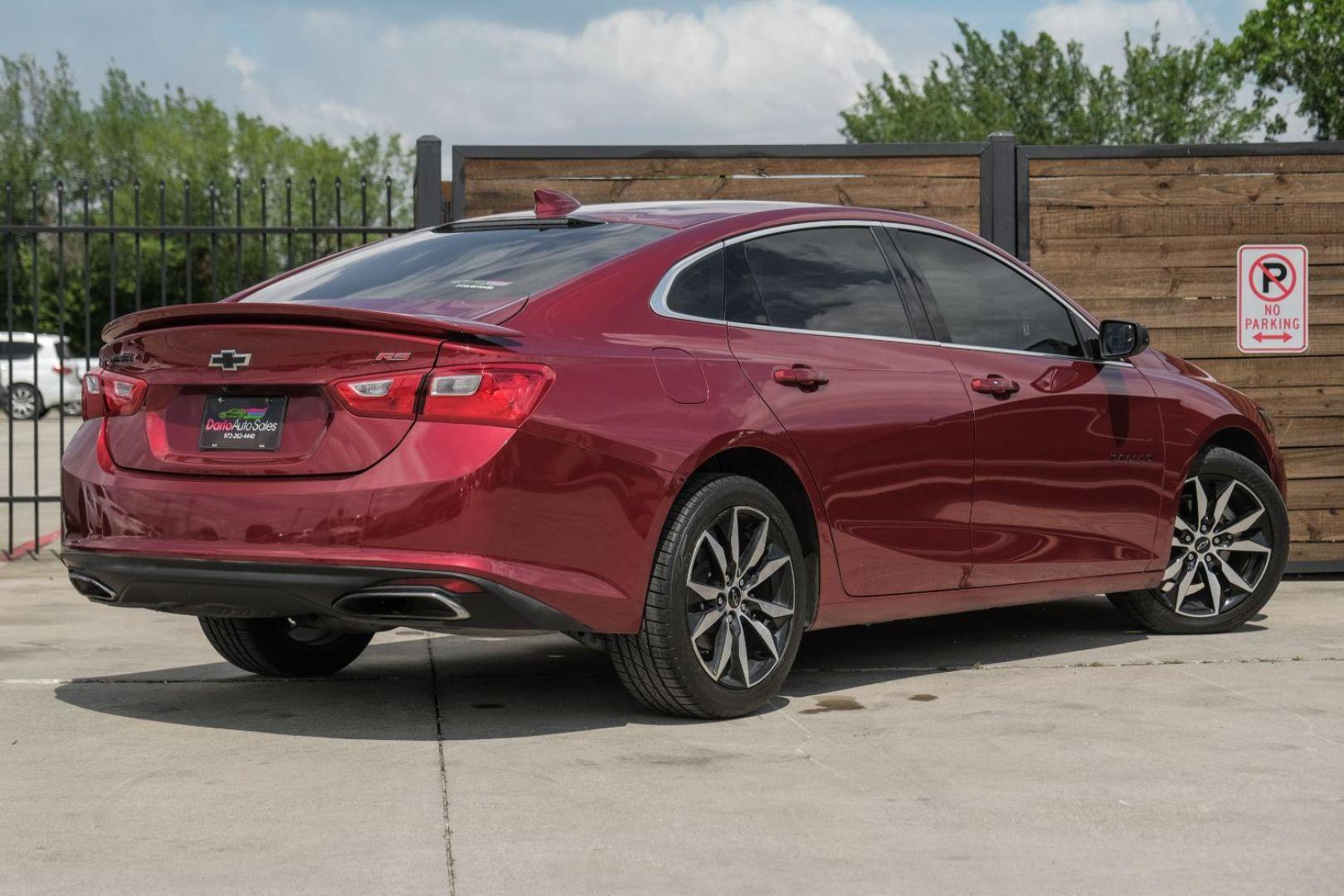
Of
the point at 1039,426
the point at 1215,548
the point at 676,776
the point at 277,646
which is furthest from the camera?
the point at 1215,548

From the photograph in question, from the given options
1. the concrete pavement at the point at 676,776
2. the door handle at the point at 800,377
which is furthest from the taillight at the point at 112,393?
the door handle at the point at 800,377

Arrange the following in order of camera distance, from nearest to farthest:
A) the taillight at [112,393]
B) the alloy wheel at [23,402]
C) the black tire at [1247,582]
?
the taillight at [112,393]
the black tire at [1247,582]
the alloy wheel at [23,402]

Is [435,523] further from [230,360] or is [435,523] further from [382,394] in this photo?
[230,360]

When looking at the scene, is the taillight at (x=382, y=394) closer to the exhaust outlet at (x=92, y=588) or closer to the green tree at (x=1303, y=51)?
the exhaust outlet at (x=92, y=588)

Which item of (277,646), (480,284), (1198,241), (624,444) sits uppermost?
(1198,241)

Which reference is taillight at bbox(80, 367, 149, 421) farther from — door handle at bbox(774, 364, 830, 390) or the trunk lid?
door handle at bbox(774, 364, 830, 390)

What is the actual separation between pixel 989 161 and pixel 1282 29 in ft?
116

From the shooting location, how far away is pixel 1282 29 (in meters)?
41.8

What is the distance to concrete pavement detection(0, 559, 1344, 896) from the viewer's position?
12.8 ft

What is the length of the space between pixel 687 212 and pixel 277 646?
2102mm

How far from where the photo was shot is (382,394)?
16.1 ft

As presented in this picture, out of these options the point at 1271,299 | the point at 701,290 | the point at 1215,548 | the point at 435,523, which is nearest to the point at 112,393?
→ the point at 435,523

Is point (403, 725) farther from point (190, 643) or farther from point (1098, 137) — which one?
point (1098, 137)

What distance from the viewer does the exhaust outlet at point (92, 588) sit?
5395 millimetres
